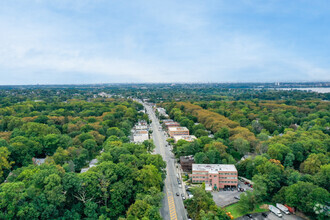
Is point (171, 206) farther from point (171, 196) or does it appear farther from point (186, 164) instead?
point (186, 164)

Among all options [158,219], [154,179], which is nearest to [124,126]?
[154,179]

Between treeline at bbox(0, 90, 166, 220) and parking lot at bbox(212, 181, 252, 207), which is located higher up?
treeline at bbox(0, 90, 166, 220)

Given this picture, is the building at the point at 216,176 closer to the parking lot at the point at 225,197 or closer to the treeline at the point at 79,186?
the parking lot at the point at 225,197

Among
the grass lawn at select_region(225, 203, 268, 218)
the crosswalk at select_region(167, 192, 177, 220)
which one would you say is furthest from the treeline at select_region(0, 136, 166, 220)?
the grass lawn at select_region(225, 203, 268, 218)

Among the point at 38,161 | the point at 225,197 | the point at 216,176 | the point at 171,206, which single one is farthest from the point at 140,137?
the point at 225,197

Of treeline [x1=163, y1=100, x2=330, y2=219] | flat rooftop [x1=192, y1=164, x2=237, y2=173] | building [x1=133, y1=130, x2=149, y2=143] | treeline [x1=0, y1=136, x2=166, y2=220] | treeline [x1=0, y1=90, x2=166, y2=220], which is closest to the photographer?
treeline [x1=0, y1=136, x2=166, y2=220]

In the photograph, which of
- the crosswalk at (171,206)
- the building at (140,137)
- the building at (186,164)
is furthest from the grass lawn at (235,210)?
the building at (140,137)

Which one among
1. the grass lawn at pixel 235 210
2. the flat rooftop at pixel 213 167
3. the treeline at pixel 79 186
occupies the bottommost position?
the grass lawn at pixel 235 210

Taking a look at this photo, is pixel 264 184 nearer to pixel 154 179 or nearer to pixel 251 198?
pixel 251 198

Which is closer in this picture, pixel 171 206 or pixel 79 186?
pixel 79 186

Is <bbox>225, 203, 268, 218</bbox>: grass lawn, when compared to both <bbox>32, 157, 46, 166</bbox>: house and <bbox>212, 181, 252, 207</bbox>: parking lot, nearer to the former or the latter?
<bbox>212, 181, 252, 207</bbox>: parking lot
